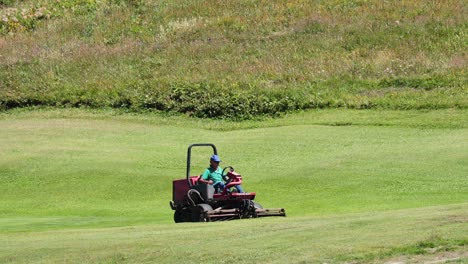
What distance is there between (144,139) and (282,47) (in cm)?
1396

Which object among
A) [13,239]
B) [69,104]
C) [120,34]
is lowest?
[13,239]

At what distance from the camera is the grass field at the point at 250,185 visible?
13.6 metres

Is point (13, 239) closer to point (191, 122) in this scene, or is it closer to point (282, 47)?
point (191, 122)

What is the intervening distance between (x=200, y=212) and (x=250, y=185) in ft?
20.5

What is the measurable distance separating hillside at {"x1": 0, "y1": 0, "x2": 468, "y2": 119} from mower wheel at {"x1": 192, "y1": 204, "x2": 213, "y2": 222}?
17401mm

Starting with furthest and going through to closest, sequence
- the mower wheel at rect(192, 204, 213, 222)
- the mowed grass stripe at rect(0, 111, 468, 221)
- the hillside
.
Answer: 1. the hillside
2. the mowed grass stripe at rect(0, 111, 468, 221)
3. the mower wheel at rect(192, 204, 213, 222)

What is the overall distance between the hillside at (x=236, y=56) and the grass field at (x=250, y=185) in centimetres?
151

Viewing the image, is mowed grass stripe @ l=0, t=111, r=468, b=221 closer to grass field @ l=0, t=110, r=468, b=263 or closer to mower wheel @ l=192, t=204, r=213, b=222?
grass field @ l=0, t=110, r=468, b=263

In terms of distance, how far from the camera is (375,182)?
24172 millimetres

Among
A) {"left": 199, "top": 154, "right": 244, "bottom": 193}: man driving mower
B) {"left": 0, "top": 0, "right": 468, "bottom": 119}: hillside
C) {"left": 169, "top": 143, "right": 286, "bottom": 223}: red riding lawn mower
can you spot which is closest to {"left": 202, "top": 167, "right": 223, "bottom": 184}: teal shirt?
{"left": 199, "top": 154, "right": 244, "bottom": 193}: man driving mower

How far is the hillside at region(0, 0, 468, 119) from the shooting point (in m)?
39.2

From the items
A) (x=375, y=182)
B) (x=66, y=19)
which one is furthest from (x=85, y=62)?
(x=375, y=182)

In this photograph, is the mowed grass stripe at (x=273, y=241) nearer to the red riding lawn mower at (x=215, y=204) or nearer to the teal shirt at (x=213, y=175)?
the red riding lawn mower at (x=215, y=204)

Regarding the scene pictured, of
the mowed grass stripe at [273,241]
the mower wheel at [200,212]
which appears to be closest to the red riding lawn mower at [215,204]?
the mower wheel at [200,212]
